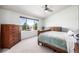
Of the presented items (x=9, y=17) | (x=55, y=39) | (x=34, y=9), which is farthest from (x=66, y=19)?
(x=9, y=17)

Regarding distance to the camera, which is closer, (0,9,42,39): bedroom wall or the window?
(0,9,42,39): bedroom wall

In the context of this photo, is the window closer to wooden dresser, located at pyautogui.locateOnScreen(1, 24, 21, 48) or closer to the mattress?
wooden dresser, located at pyautogui.locateOnScreen(1, 24, 21, 48)

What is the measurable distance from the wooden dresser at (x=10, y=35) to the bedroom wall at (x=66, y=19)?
496mm

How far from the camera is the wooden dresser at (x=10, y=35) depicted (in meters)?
1.16

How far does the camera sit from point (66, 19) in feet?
3.71

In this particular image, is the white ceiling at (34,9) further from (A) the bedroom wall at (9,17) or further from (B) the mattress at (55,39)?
(B) the mattress at (55,39)

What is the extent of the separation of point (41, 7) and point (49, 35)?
48cm

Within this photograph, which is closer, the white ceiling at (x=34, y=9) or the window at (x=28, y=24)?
the white ceiling at (x=34, y=9)

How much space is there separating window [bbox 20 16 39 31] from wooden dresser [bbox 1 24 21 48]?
0.32 ft

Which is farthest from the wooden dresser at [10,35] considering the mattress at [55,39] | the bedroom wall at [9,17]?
the mattress at [55,39]

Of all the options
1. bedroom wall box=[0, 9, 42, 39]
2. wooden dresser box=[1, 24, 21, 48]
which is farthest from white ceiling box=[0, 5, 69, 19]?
wooden dresser box=[1, 24, 21, 48]

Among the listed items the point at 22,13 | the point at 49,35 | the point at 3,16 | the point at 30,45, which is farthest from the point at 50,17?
the point at 3,16

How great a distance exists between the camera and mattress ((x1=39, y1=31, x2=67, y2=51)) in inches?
43.4
